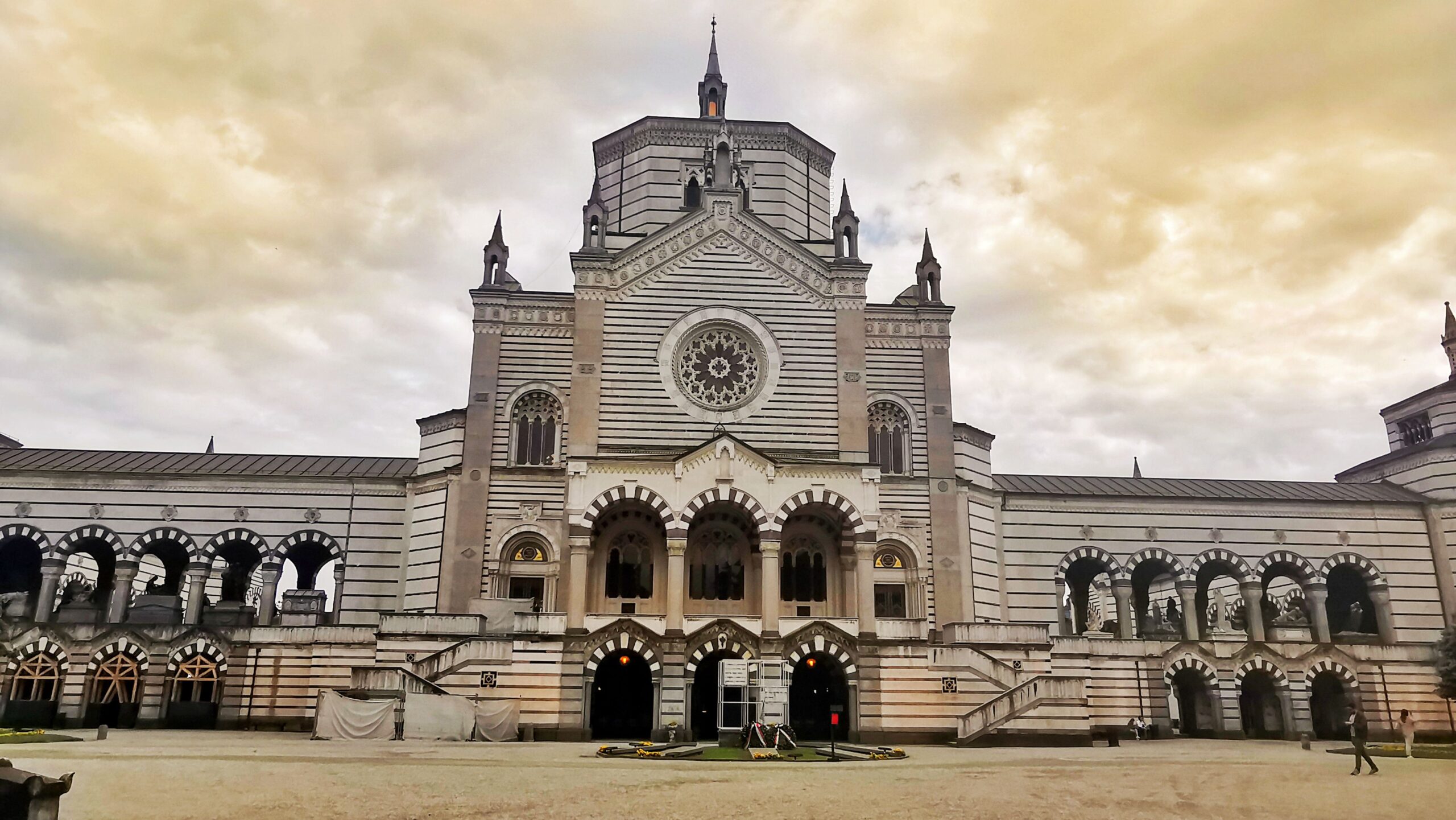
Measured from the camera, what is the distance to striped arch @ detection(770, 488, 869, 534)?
1221 inches

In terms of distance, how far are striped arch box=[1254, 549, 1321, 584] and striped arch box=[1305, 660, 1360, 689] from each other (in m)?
3.66

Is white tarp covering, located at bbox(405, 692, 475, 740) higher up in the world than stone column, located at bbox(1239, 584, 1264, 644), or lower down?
lower down

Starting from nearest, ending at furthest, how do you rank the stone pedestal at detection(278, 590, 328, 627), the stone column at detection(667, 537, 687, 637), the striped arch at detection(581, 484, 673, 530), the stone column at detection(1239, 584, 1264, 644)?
the stone column at detection(667, 537, 687, 637), the striped arch at detection(581, 484, 673, 530), the stone pedestal at detection(278, 590, 328, 627), the stone column at detection(1239, 584, 1264, 644)

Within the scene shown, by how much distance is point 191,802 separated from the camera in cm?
1315

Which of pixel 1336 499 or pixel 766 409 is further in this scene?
pixel 1336 499

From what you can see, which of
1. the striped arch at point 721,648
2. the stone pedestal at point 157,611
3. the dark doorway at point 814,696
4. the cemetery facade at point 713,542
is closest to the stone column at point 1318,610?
the cemetery facade at point 713,542

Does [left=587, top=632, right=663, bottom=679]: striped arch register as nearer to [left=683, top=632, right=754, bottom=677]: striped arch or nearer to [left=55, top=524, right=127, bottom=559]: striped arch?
[left=683, top=632, right=754, bottom=677]: striped arch

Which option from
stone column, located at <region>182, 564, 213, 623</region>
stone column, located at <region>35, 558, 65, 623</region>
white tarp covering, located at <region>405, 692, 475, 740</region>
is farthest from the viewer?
stone column, located at <region>182, 564, 213, 623</region>

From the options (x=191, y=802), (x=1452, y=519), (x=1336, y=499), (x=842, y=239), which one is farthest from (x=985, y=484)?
(x=191, y=802)

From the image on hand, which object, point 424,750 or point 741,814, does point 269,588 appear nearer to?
point 424,750

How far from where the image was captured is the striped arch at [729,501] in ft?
100

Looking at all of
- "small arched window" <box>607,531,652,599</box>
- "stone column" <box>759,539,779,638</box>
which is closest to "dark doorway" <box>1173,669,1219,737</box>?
"stone column" <box>759,539,779,638</box>

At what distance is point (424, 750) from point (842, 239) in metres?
26.3

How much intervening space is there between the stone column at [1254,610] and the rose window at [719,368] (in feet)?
70.8
